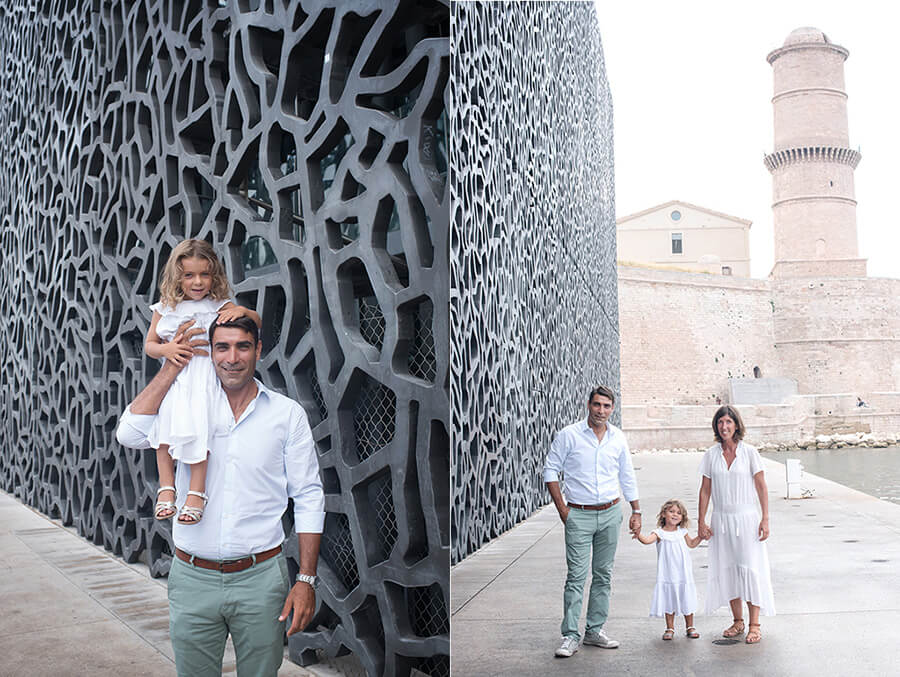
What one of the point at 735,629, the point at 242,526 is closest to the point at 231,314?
the point at 242,526

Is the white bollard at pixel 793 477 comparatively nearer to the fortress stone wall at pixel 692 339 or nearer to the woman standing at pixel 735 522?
the woman standing at pixel 735 522

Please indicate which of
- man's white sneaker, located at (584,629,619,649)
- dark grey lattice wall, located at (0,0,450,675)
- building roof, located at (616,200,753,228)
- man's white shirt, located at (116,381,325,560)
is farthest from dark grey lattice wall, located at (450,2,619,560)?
man's white shirt, located at (116,381,325,560)

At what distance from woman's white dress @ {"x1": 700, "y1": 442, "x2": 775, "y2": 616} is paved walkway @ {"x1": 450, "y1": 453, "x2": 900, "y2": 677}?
50 millimetres

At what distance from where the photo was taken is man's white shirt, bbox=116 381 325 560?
78.1 inches

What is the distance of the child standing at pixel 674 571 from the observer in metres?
2.99

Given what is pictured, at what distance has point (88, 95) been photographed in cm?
534

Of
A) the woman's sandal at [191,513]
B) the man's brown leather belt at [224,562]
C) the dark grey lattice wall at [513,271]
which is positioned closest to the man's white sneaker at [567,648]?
the dark grey lattice wall at [513,271]

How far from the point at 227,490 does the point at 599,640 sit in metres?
1.75

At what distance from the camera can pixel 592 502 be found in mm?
3119

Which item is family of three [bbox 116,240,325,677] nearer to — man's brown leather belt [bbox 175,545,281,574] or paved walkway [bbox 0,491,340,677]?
man's brown leather belt [bbox 175,545,281,574]

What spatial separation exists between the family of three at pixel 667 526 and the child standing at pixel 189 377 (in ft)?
5.02

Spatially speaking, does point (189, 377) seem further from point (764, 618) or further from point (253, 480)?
point (764, 618)

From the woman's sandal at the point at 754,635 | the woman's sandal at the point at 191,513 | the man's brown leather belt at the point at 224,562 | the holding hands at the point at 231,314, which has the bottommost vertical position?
the woman's sandal at the point at 754,635

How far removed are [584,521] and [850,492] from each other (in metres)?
1.20
